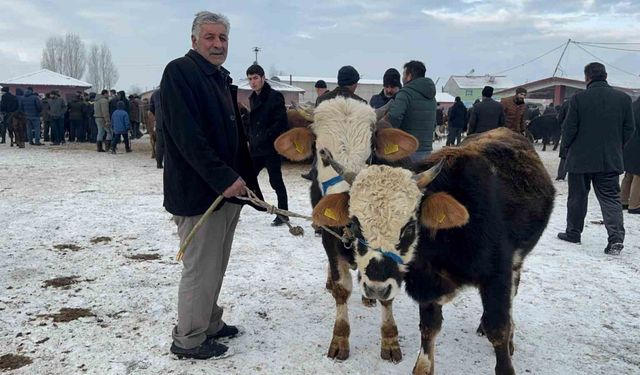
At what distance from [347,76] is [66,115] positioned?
57.8 ft

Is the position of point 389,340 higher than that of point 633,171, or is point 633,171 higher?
point 633,171

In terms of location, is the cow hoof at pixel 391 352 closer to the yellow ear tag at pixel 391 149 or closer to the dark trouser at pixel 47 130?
the yellow ear tag at pixel 391 149

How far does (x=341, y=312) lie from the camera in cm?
366

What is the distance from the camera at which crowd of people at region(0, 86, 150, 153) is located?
1578 cm

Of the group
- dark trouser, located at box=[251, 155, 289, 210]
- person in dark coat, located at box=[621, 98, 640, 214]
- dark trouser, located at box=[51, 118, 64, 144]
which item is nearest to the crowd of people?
dark trouser, located at box=[51, 118, 64, 144]

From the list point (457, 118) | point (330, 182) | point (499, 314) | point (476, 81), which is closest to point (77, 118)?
point (457, 118)

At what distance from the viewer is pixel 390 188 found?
2.80 meters

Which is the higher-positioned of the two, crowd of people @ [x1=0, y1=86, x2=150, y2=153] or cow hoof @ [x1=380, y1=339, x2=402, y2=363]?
crowd of people @ [x1=0, y1=86, x2=150, y2=153]

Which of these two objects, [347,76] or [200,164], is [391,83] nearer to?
[347,76]

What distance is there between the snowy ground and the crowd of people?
9.10 meters

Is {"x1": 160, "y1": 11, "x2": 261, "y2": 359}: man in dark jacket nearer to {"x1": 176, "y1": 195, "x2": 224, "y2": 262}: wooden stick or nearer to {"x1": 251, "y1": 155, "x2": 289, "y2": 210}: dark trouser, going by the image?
{"x1": 176, "y1": 195, "x2": 224, "y2": 262}: wooden stick

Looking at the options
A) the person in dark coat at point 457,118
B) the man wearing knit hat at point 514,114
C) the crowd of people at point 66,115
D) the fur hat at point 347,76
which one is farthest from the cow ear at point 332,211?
the crowd of people at point 66,115

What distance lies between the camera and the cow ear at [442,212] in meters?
2.71

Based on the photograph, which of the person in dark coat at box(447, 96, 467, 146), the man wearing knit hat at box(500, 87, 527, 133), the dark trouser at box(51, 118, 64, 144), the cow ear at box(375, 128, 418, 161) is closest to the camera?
the cow ear at box(375, 128, 418, 161)
